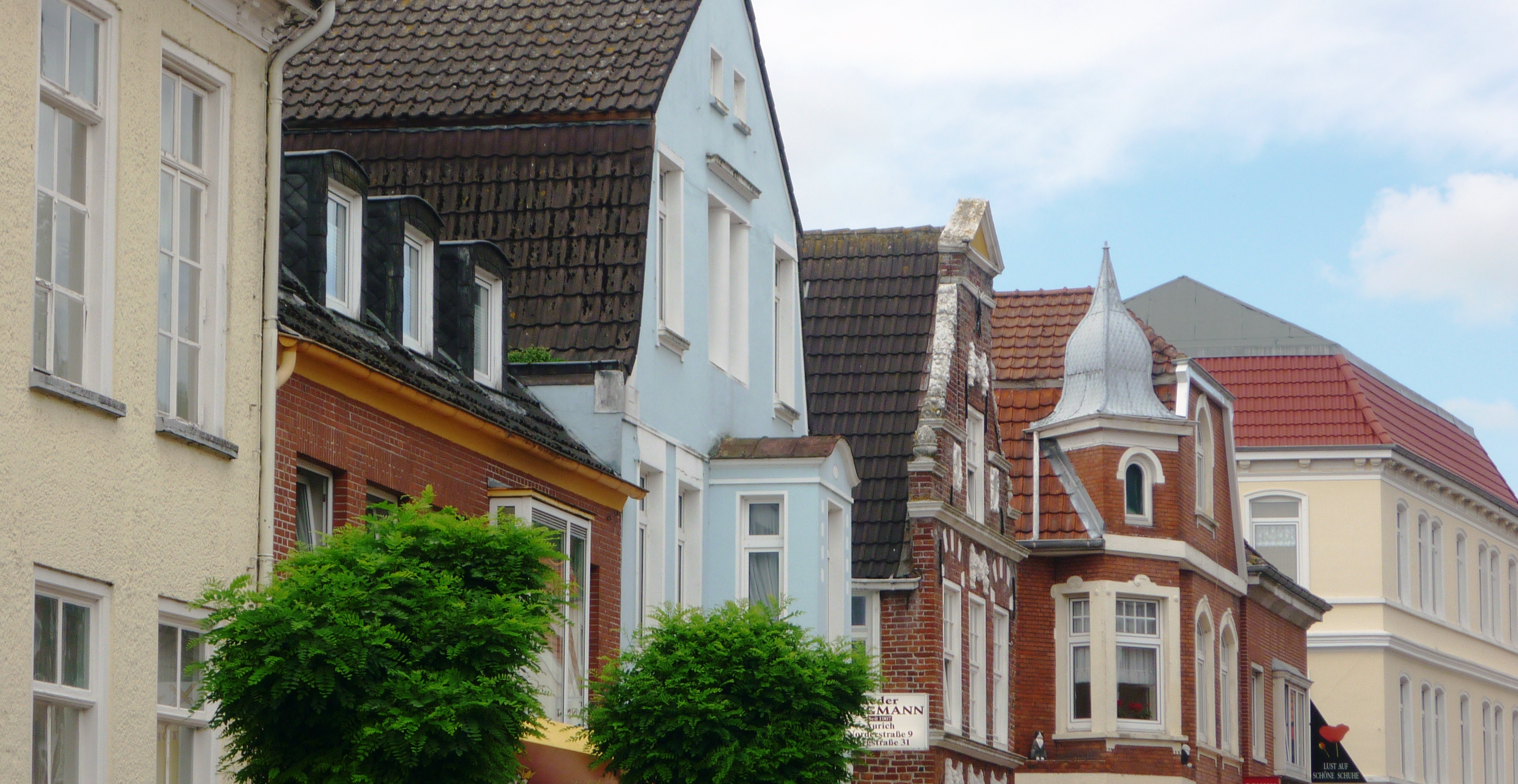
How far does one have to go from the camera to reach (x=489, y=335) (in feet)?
67.9

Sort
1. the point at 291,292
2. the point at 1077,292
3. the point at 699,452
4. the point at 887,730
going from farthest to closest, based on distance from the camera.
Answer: the point at 1077,292
the point at 887,730
the point at 699,452
the point at 291,292

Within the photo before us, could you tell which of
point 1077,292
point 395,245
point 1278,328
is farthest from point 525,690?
point 1278,328

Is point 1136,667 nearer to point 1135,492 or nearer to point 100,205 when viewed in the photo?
point 1135,492

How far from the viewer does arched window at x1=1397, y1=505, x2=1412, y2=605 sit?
49.6 m

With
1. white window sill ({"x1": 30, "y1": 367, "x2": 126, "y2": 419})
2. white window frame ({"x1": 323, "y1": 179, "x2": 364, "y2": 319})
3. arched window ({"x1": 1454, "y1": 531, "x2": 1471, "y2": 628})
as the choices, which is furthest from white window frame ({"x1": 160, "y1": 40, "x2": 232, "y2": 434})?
arched window ({"x1": 1454, "y1": 531, "x2": 1471, "y2": 628})

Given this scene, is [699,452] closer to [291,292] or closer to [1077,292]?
[291,292]

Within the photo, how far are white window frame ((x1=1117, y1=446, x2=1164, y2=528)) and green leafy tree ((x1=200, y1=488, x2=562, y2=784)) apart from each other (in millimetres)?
24642

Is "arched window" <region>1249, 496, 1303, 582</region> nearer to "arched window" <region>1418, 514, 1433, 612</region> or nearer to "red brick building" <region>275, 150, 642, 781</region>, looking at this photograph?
"arched window" <region>1418, 514, 1433, 612</region>

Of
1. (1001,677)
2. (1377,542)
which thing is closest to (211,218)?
(1001,677)

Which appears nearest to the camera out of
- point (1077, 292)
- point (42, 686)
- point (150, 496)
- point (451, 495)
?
point (42, 686)

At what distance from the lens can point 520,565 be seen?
1318 centimetres

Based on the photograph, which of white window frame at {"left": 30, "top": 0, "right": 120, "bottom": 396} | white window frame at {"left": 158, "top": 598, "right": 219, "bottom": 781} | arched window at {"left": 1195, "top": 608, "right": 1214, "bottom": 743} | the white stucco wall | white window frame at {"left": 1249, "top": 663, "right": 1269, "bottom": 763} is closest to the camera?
the white stucco wall

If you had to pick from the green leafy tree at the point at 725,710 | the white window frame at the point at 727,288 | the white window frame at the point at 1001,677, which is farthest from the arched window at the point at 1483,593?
the green leafy tree at the point at 725,710

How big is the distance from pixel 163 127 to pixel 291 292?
2.40m
